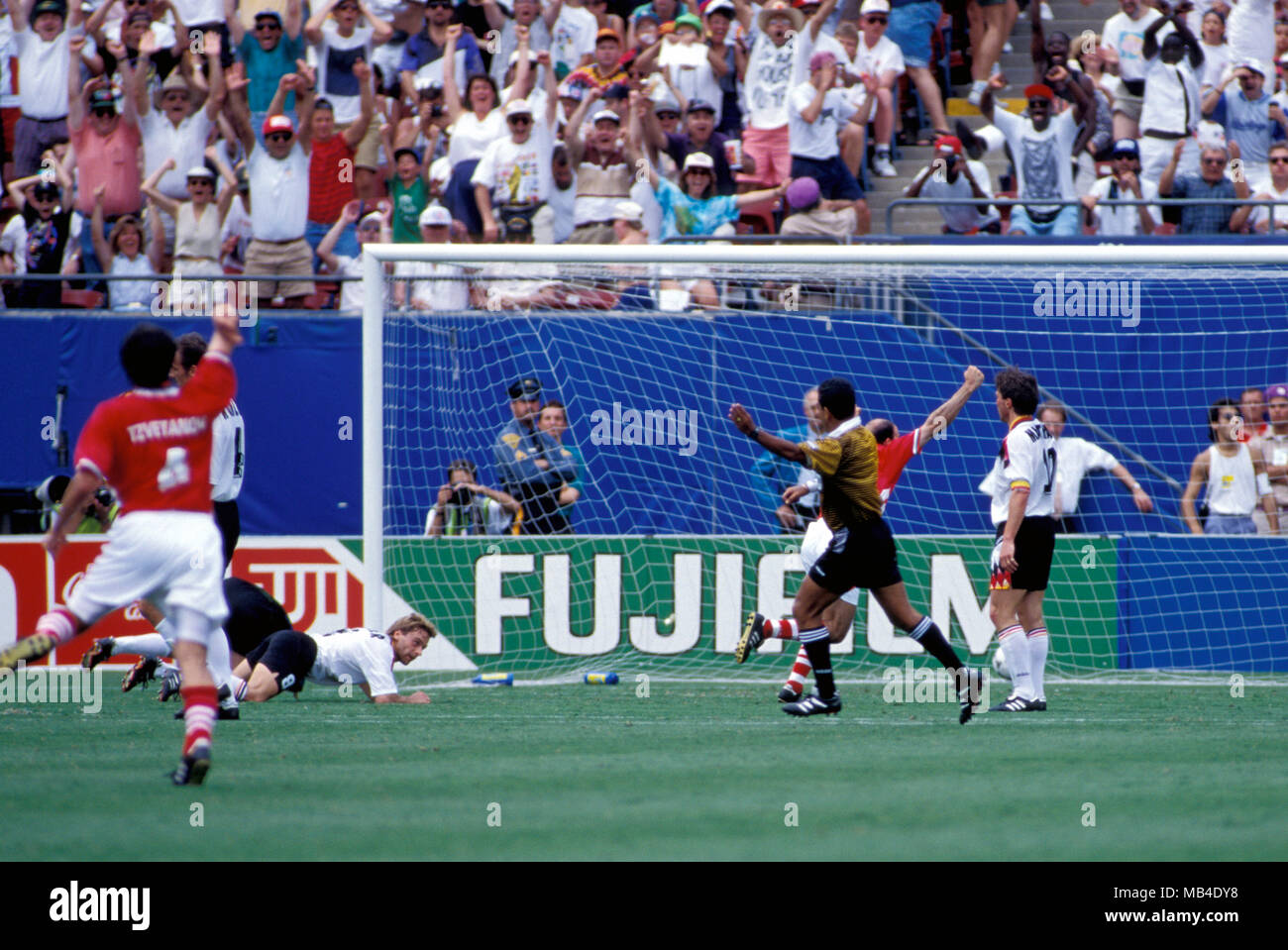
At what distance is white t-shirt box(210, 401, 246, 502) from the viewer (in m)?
10.5

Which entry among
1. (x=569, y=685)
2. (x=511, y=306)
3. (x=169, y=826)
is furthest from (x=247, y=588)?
(x=169, y=826)

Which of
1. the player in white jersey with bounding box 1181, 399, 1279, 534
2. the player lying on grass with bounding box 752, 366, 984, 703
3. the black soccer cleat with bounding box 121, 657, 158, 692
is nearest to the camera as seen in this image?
the player lying on grass with bounding box 752, 366, 984, 703

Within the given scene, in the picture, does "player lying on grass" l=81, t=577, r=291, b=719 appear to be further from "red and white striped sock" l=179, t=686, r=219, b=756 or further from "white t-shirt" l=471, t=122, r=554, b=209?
"white t-shirt" l=471, t=122, r=554, b=209

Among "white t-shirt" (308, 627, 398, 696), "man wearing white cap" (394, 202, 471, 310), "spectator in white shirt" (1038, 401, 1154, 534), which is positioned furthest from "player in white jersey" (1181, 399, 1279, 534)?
"white t-shirt" (308, 627, 398, 696)

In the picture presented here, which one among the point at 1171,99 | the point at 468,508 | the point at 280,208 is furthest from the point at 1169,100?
the point at 280,208

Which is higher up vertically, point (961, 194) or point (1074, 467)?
point (961, 194)

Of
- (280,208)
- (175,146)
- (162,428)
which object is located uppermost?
(175,146)

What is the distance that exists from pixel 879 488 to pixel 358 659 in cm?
358

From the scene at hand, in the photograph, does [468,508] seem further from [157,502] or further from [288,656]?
[157,502]

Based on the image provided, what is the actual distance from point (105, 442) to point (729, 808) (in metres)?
3.09

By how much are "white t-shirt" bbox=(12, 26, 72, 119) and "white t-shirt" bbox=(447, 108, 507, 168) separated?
164 inches

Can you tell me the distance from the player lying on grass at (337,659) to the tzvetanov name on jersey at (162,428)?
137 inches

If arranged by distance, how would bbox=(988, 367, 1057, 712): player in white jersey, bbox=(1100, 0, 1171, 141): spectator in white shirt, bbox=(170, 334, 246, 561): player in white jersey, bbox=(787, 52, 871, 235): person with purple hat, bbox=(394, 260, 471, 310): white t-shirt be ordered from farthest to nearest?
bbox=(1100, 0, 1171, 141): spectator in white shirt, bbox=(787, 52, 871, 235): person with purple hat, bbox=(394, 260, 471, 310): white t-shirt, bbox=(170, 334, 246, 561): player in white jersey, bbox=(988, 367, 1057, 712): player in white jersey

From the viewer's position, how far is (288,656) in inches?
413
